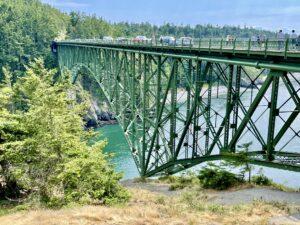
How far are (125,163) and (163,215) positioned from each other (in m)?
39.9

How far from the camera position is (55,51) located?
105250 mm

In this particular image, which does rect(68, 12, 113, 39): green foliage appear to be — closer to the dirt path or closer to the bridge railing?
the bridge railing

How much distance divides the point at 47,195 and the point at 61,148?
2431mm

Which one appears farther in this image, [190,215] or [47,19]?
[47,19]

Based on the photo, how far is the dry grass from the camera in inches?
579

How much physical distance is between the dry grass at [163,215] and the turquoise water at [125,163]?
799cm

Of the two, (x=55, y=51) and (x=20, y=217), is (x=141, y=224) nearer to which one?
(x=20, y=217)

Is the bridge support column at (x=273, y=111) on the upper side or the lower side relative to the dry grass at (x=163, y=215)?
upper

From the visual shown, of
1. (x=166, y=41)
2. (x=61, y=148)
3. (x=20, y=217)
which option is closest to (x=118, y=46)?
(x=166, y=41)

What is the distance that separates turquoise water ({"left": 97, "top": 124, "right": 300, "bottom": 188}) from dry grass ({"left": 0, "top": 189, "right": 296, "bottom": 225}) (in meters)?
7.99

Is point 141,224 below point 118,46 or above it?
below

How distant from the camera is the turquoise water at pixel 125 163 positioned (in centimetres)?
4354

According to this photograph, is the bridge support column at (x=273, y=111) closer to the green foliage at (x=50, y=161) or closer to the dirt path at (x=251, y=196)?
the dirt path at (x=251, y=196)

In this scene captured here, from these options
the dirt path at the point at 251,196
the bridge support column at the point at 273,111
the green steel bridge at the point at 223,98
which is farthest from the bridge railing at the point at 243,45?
the dirt path at the point at 251,196
